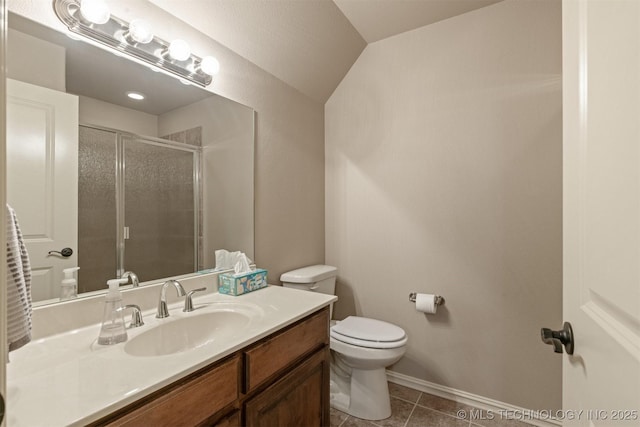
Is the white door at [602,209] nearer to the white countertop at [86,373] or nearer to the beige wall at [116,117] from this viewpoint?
the white countertop at [86,373]

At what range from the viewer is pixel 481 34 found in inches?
72.7

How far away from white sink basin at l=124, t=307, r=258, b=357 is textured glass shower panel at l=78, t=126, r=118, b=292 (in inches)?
11.4

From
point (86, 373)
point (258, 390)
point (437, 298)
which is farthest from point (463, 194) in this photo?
point (86, 373)

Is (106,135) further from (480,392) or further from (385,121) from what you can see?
(480,392)

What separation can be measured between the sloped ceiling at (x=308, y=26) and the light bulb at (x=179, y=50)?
0.53ft

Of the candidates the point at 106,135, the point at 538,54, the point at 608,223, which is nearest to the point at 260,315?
the point at 106,135

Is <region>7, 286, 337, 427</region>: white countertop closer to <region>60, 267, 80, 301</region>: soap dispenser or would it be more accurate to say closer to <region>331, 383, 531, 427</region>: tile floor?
<region>60, 267, 80, 301</region>: soap dispenser

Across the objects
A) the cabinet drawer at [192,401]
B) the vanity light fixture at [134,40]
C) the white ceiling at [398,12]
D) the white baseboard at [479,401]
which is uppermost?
the white ceiling at [398,12]

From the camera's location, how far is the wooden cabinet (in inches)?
29.5

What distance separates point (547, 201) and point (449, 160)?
0.58m

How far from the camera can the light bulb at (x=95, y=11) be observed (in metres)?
1.03

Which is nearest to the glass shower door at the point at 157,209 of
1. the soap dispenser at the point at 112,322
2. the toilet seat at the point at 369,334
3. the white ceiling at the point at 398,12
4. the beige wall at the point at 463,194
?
the soap dispenser at the point at 112,322

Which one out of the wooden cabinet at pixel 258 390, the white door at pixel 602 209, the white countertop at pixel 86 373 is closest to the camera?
the white door at pixel 602 209

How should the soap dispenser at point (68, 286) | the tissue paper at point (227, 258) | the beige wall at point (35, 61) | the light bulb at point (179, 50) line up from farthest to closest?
the tissue paper at point (227, 258), the light bulb at point (179, 50), the soap dispenser at point (68, 286), the beige wall at point (35, 61)
